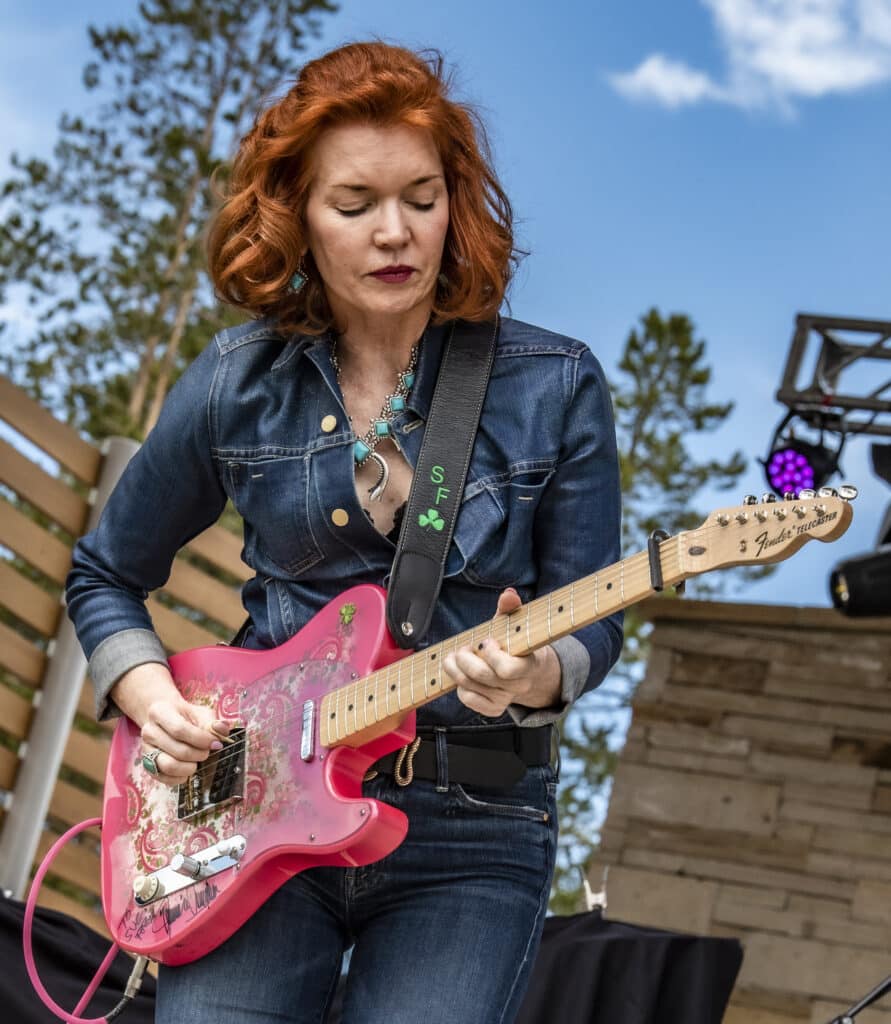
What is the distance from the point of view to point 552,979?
3.27 m

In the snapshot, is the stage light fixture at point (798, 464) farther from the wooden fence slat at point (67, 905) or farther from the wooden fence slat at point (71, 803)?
the wooden fence slat at point (67, 905)

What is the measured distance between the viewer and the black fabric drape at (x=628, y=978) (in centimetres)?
323

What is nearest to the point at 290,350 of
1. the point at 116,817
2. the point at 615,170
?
the point at 116,817

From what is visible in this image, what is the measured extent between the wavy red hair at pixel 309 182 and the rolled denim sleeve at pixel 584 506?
0.21 metres

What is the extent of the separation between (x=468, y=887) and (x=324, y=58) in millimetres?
1173

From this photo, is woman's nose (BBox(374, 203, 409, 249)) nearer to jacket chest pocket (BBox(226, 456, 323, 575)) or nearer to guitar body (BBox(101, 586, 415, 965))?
jacket chest pocket (BBox(226, 456, 323, 575))

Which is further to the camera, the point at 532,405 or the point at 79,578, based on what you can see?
the point at 79,578

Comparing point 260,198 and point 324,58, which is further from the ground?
point 324,58

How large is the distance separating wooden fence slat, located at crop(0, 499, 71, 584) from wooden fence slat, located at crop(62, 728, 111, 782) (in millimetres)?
638

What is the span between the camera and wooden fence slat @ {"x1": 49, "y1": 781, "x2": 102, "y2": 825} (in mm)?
5430

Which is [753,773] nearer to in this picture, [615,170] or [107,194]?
[107,194]

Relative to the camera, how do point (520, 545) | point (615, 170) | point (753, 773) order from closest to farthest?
point (520, 545) → point (753, 773) → point (615, 170)

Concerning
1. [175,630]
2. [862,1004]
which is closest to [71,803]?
[175,630]

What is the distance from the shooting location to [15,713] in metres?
5.14
